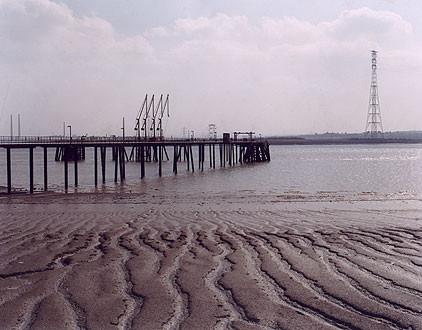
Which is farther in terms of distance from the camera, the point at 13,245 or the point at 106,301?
the point at 13,245

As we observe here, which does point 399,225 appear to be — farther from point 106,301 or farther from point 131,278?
point 106,301

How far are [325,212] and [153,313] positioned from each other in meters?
12.0

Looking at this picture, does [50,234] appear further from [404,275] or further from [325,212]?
[325,212]

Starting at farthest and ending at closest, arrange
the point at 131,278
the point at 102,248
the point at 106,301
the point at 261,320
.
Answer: the point at 102,248 → the point at 131,278 → the point at 106,301 → the point at 261,320

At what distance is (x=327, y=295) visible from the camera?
19.1 feet

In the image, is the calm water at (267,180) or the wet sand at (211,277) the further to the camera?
the calm water at (267,180)

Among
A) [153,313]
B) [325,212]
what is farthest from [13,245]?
[325,212]

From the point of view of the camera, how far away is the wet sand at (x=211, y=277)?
5.02 meters

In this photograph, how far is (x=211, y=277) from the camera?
659 cm

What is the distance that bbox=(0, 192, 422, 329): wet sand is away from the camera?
5023 millimetres

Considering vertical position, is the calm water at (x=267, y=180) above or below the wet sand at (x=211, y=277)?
below

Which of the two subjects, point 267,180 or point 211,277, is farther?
point 267,180

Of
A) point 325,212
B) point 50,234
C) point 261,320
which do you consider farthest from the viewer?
point 325,212

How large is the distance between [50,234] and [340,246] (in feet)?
17.9
